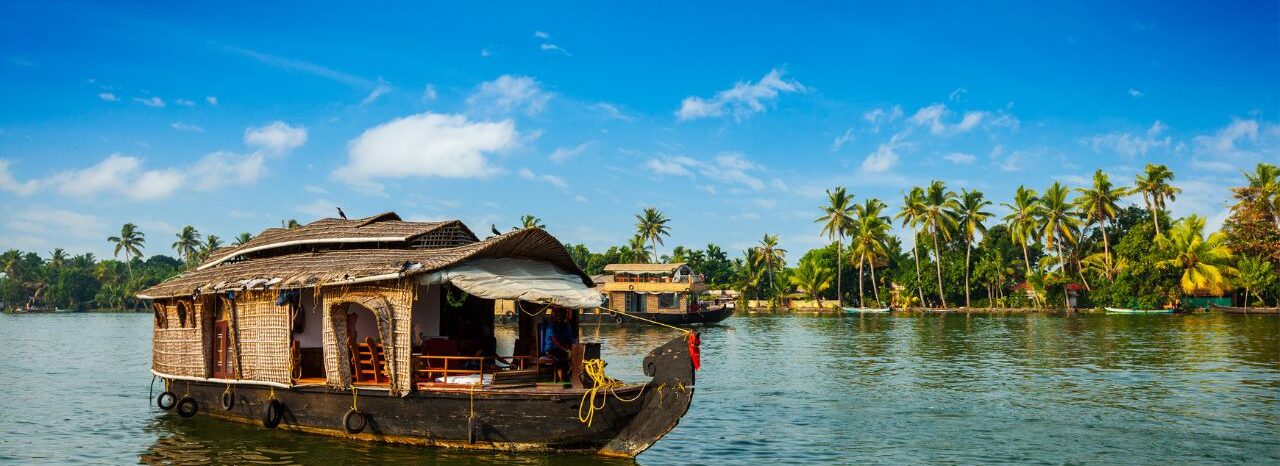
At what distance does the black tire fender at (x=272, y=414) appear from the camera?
11.4 metres

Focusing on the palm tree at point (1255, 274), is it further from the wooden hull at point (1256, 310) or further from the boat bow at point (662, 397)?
the boat bow at point (662, 397)

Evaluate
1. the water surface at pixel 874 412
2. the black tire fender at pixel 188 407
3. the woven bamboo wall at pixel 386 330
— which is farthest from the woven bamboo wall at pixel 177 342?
the woven bamboo wall at pixel 386 330

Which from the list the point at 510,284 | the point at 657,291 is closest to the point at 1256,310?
the point at 657,291

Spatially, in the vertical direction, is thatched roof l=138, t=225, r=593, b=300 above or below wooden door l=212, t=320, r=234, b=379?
above

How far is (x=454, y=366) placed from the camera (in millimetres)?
11844

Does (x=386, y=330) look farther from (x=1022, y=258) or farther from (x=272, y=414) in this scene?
(x=1022, y=258)

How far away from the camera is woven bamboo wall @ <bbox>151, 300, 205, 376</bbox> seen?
42.4 feet

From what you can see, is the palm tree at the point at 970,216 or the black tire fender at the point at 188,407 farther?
the palm tree at the point at 970,216

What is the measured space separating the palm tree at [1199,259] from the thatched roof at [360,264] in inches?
1986

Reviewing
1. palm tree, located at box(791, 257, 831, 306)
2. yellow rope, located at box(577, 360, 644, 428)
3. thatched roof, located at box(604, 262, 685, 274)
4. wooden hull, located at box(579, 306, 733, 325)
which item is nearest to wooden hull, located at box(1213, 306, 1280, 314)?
palm tree, located at box(791, 257, 831, 306)

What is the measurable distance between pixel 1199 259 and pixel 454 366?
52608 millimetres

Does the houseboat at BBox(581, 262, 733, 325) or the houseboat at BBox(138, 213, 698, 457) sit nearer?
the houseboat at BBox(138, 213, 698, 457)

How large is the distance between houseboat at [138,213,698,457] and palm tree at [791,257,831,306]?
59176 mm

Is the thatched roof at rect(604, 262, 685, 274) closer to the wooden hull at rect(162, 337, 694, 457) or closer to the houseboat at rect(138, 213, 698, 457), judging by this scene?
the houseboat at rect(138, 213, 698, 457)
